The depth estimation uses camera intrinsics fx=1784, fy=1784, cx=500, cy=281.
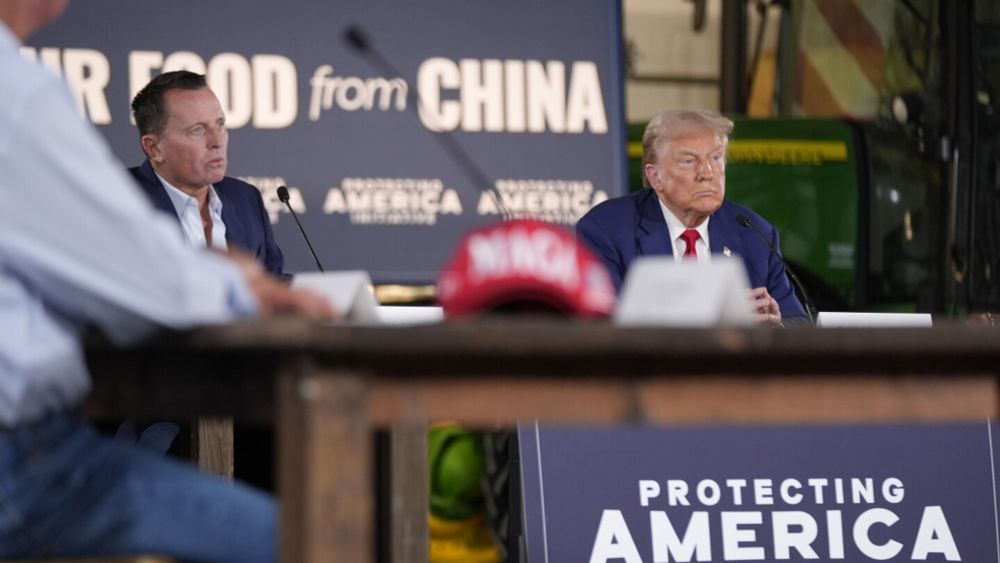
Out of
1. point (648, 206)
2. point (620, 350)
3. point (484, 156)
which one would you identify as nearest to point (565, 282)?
point (620, 350)

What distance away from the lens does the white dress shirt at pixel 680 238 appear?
13.5 ft

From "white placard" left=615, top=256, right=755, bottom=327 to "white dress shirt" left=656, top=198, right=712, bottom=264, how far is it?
7.65 ft

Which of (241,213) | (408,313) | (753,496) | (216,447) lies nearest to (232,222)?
(241,213)

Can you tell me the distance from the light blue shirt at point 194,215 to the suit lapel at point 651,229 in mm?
963

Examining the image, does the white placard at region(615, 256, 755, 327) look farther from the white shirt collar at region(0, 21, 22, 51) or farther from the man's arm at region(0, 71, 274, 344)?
the white shirt collar at region(0, 21, 22, 51)

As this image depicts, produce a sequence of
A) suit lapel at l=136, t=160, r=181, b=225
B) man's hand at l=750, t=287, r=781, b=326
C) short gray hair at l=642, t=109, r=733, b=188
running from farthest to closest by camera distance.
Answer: short gray hair at l=642, t=109, r=733, b=188, suit lapel at l=136, t=160, r=181, b=225, man's hand at l=750, t=287, r=781, b=326

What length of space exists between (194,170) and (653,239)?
3.57ft

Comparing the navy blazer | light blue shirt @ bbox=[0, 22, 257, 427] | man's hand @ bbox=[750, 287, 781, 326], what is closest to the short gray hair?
the navy blazer

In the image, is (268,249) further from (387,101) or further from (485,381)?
(485,381)

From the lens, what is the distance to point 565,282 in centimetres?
180

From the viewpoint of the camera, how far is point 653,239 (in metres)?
4.08

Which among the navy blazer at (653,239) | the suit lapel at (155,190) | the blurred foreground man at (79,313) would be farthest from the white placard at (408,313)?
the blurred foreground man at (79,313)

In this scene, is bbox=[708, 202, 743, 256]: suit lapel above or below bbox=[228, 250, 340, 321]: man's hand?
above

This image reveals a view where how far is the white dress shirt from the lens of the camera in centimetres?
412
